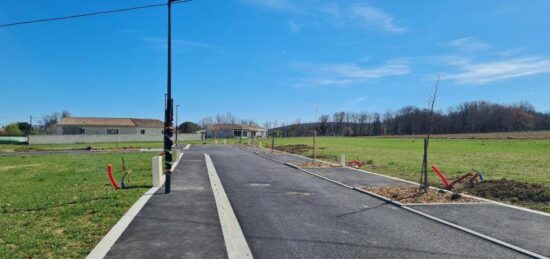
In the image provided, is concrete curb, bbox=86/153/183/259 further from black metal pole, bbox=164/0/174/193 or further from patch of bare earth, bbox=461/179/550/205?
patch of bare earth, bbox=461/179/550/205

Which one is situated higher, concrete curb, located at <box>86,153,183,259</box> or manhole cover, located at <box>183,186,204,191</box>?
concrete curb, located at <box>86,153,183,259</box>

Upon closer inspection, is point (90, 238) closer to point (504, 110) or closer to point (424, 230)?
point (424, 230)

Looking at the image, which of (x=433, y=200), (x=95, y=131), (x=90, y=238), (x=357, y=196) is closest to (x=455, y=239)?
(x=433, y=200)

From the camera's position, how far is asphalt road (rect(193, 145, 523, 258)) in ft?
20.6

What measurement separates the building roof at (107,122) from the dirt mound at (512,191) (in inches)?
3639

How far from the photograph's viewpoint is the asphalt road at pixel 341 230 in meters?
6.29

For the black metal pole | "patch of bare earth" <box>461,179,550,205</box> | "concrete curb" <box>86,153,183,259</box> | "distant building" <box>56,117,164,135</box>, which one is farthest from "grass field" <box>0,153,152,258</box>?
"distant building" <box>56,117,164,135</box>

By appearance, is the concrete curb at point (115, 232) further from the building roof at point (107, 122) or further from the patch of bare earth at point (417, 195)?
the building roof at point (107, 122)

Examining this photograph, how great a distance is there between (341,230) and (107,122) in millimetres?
97659

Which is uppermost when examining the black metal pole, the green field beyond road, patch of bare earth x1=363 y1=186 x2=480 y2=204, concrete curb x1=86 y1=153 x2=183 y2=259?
the black metal pole

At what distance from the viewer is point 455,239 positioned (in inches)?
281

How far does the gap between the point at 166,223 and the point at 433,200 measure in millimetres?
6773

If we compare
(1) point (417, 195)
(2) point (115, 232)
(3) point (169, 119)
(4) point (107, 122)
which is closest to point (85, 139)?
(4) point (107, 122)

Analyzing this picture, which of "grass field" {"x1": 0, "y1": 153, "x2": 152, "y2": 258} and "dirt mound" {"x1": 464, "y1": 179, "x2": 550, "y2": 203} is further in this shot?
"dirt mound" {"x1": 464, "y1": 179, "x2": 550, "y2": 203}
